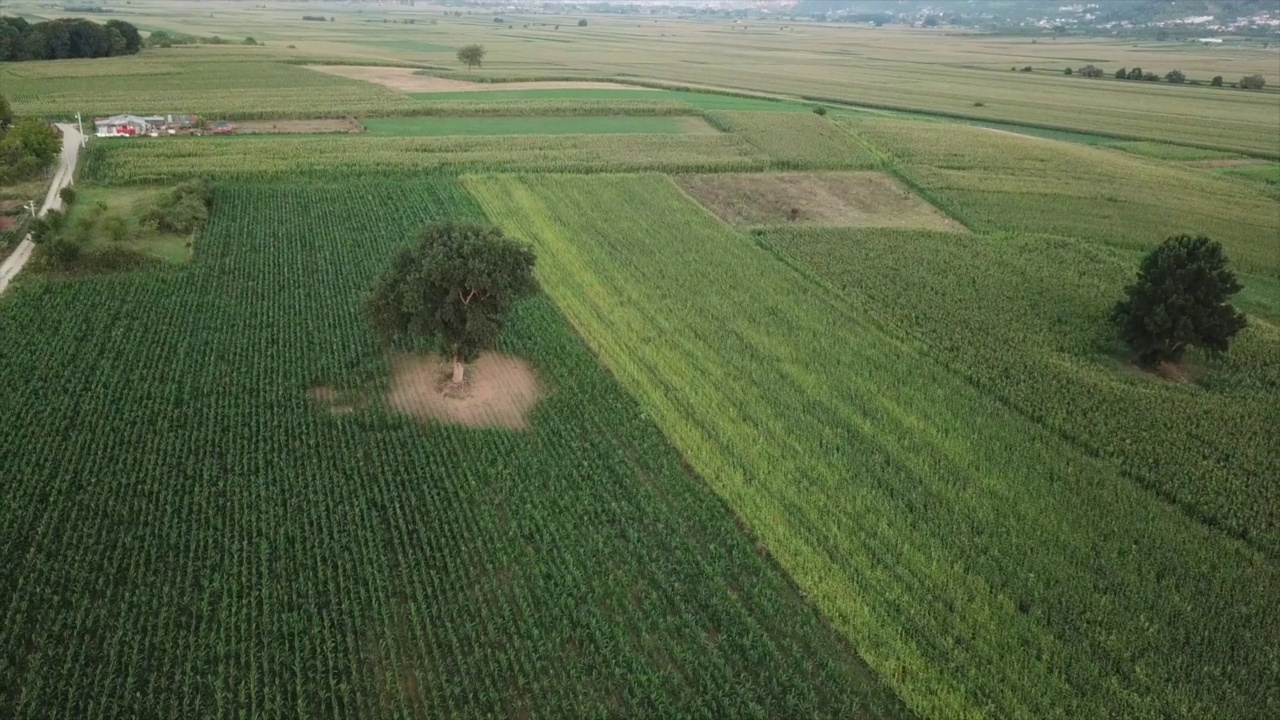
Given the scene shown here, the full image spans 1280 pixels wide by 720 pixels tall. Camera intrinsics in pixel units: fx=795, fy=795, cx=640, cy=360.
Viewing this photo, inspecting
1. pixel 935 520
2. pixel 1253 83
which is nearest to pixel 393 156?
pixel 935 520

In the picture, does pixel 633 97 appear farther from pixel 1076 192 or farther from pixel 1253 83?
pixel 1253 83

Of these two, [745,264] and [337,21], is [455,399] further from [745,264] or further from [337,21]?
[337,21]

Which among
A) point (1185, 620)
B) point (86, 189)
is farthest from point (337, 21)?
point (1185, 620)

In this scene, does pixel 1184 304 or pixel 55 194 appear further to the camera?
pixel 55 194

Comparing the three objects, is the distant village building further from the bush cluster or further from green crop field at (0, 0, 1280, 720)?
the bush cluster

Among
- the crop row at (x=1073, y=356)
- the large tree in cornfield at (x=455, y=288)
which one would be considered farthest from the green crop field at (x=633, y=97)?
the large tree in cornfield at (x=455, y=288)
